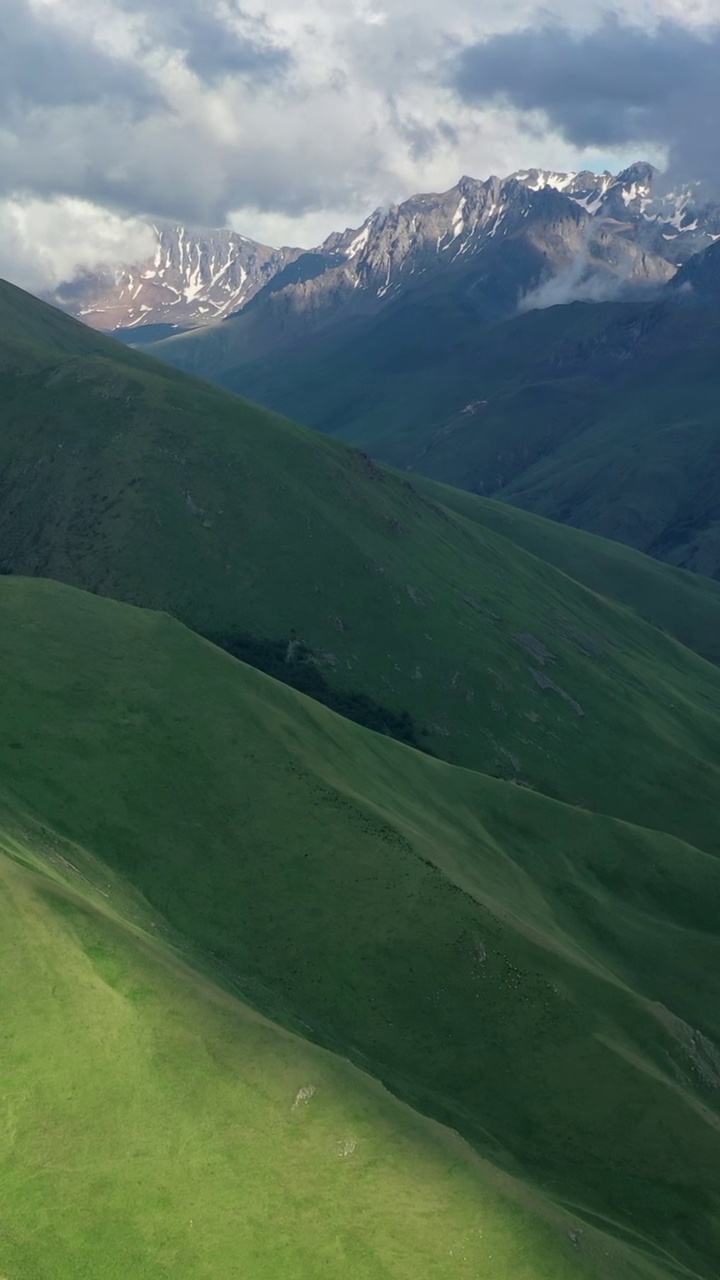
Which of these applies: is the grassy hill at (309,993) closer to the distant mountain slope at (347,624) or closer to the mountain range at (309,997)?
the mountain range at (309,997)

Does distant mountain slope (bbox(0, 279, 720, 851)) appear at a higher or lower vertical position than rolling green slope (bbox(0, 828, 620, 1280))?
lower

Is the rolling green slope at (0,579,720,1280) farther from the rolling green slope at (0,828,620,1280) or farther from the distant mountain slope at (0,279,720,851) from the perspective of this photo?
the distant mountain slope at (0,279,720,851)

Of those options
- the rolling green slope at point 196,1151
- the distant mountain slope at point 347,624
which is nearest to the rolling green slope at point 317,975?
the rolling green slope at point 196,1151

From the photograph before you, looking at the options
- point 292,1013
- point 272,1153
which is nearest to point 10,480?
point 292,1013

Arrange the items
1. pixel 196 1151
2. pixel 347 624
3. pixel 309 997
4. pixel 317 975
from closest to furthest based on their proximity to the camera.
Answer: pixel 196 1151, pixel 309 997, pixel 317 975, pixel 347 624

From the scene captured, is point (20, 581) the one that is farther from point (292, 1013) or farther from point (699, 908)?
point (699, 908)

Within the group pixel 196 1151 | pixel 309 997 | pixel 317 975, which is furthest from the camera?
pixel 317 975

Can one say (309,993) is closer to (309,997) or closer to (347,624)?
(309,997)

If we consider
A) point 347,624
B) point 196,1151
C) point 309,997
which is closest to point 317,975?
point 309,997

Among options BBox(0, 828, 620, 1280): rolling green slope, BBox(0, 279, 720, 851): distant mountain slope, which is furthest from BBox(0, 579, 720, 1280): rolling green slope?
BBox(0, 279, 720, 851): distant mountain slope
